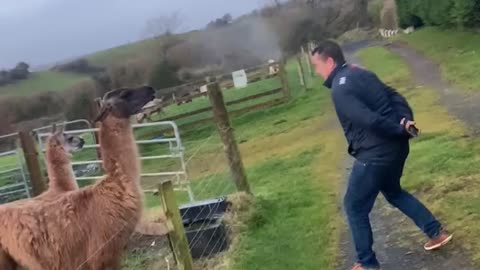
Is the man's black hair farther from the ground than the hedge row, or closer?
farther from the ground

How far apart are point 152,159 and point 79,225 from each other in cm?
1134

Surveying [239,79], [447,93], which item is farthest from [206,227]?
[239,79]

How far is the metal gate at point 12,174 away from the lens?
13.8m

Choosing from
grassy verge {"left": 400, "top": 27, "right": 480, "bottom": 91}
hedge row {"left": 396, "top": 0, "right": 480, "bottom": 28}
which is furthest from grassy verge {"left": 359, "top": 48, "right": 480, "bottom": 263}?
hedge row {"left": 396, "top": 0, "right": 480, "bottom": 28}

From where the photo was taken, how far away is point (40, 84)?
15688mm

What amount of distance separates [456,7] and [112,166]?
75.3 feet

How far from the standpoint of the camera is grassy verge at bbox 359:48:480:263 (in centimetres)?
628

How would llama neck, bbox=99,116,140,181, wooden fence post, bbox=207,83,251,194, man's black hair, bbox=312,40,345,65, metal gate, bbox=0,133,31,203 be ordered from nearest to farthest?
man's black hair, bbox=312,40,345,65
llama neck, bbox=99,116,140,181
wooden fence post, bbox=207,83,251,194
metal gate, bbox=0,133,31,203

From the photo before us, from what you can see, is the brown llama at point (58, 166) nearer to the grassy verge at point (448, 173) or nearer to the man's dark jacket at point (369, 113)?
the man's dark jacket at point (369, 113)

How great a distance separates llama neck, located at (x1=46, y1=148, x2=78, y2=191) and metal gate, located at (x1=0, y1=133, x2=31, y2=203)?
7.40 meters

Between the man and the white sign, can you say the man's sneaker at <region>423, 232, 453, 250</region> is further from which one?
the white sign

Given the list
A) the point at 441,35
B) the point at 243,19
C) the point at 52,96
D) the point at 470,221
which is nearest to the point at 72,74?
the point at 52,96

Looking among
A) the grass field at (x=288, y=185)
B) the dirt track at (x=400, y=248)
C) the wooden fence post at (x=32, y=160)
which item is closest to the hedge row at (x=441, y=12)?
the grass field at (x=288, y=185)

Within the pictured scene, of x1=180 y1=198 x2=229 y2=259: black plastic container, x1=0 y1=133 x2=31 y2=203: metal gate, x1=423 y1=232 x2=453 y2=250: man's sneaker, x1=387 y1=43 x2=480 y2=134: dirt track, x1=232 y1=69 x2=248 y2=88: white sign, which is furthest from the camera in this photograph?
x1=232 y1=69 x2=248 y2=88: white sign
